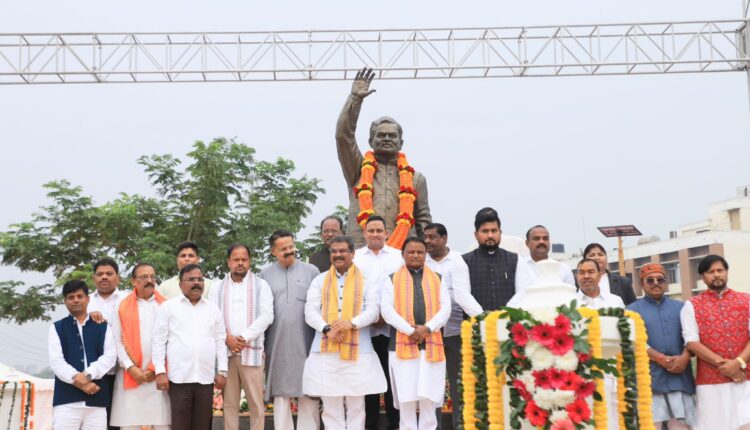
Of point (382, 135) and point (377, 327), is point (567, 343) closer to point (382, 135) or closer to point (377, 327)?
point (377, 327)

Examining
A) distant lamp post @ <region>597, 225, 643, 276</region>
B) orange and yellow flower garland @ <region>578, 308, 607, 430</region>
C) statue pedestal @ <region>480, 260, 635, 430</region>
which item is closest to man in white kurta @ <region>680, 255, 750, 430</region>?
statue pedestal @ <region>480, 260, 635, 430</region>

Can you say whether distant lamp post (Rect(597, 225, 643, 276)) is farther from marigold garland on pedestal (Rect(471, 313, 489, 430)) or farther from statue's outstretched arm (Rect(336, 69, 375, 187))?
marigold garland on pedestal (Rect(471, 313, 489, 430))

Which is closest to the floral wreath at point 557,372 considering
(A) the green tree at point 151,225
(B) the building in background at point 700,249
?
(A) the green tree at point 151,225

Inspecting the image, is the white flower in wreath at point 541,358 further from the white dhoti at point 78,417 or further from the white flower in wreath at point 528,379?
the white dhoti at point 78,417

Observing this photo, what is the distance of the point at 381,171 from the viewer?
355 inches

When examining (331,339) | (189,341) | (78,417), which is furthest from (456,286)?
(78,417)

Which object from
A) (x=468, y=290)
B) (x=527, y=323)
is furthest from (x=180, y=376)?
(x=527, y=323)

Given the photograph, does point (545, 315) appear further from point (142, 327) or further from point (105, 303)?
point (105, 303)

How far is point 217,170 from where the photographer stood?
793 inches

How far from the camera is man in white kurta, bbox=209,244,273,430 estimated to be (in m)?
7.07

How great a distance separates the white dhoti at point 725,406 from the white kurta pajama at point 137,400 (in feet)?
12.9

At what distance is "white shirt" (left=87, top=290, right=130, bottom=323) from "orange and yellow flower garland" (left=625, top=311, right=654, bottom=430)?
13.7 feet

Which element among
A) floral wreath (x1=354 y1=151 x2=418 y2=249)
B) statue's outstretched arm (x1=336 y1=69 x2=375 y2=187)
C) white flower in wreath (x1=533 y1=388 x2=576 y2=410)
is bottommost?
white flower in wreath (x1=533 y1=388 x2=576 y2=410)

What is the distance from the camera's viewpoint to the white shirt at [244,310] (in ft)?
23.3
